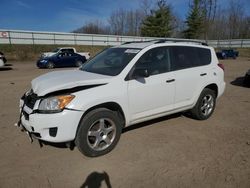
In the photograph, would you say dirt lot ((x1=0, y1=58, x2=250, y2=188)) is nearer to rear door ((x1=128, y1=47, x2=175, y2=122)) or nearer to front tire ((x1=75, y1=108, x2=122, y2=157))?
front tire ((x1=75, y1=108, x2=122, y2=157))

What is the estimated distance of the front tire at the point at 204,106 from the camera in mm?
5367

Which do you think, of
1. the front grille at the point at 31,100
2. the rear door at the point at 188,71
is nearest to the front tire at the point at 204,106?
the rear door at the point at 188,71

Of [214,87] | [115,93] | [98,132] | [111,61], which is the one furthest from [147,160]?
[214,87]

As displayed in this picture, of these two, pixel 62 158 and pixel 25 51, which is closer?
pixel 62 158

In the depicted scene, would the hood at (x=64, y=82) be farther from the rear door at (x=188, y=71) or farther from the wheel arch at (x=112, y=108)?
the rear door at (x=188, y=71)

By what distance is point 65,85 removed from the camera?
354 cm

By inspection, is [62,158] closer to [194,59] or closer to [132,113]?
[132,113]

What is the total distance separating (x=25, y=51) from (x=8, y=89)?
22.3m

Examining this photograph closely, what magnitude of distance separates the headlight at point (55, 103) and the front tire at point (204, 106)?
3.13 metres

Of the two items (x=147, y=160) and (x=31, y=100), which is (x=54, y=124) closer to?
(x=31, y=100)

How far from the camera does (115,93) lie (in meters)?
3.80

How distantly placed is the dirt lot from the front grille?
2.77 feet

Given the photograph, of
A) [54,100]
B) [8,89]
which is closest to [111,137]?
[54,100]

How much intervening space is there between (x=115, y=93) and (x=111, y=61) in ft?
3.40
